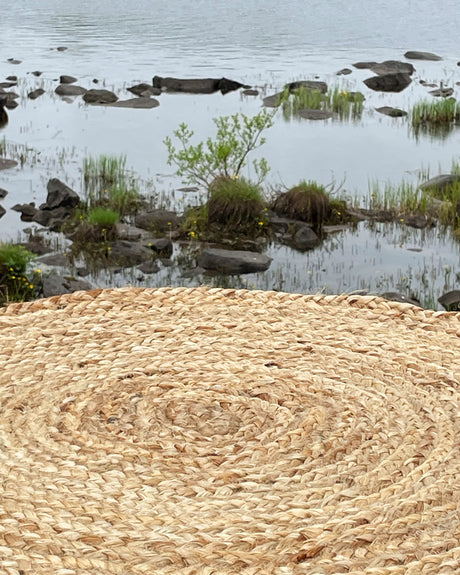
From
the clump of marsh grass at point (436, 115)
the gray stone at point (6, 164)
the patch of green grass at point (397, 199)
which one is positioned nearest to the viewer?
the patch of green grass at point (397, 199)

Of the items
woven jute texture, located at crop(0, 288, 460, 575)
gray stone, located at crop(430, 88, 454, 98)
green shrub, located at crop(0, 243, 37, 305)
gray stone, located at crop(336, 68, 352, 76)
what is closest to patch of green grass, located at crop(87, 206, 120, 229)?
green shrub, located at crop(0, 243, 37, 305)

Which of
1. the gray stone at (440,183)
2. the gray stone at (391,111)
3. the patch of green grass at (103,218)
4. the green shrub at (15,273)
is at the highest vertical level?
the green shrub at (15,273)

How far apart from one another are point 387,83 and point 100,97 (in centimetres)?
460

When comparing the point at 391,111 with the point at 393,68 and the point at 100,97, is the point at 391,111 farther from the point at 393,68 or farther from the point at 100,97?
the point at 393,68

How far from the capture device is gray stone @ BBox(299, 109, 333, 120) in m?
14.3

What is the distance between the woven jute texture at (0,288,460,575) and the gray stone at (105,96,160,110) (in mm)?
10790

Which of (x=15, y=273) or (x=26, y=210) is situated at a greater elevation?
(x=15, y=273)

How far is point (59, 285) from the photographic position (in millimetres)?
7336

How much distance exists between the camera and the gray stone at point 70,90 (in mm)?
15945

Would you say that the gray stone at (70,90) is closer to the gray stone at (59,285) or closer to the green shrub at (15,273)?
the gray stone at (59,285)

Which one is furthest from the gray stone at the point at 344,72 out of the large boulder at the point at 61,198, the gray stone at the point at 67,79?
the large boulder at the point at 61,198

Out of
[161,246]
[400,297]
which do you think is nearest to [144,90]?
[161,246]

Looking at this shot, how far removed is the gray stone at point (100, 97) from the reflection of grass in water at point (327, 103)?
2.47 meters

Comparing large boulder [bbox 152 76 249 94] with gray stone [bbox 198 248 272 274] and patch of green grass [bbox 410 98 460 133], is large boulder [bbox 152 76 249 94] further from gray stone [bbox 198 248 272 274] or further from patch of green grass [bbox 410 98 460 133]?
gray stone [bbox 198 248 272 274]
